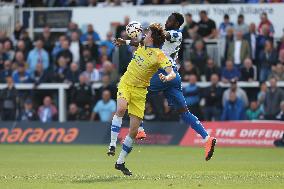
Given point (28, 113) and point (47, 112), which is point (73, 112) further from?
point (28, 113)

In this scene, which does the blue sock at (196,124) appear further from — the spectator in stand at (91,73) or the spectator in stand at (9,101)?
the spectator in stand at (9,101)

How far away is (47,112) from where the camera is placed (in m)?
30.1

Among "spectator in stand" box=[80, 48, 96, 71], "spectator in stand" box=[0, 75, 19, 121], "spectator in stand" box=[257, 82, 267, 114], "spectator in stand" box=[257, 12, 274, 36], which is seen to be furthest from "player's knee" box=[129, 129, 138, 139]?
"spectator in stand" box=[0, 75, 19, 121]

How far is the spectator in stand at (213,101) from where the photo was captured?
93.3 feet

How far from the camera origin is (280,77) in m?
28.7

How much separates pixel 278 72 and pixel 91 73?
6.17m

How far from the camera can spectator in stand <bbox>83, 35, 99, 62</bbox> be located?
1187 inches

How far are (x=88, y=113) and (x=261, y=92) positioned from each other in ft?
18.8

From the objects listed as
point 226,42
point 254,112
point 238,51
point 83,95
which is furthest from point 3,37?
point 254,112

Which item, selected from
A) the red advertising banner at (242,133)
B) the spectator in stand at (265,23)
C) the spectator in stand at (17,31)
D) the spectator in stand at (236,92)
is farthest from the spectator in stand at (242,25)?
the spectator in stand at (17,31)

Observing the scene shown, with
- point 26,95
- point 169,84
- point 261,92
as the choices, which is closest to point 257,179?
point 169,84

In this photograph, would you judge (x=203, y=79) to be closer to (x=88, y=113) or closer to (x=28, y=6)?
(x=88, y=113)

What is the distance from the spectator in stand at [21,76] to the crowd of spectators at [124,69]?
0.03 metres

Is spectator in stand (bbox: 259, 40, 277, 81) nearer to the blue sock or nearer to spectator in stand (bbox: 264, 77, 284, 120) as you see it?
spectator in stand (bbox: 264, 77, 284, 120)
